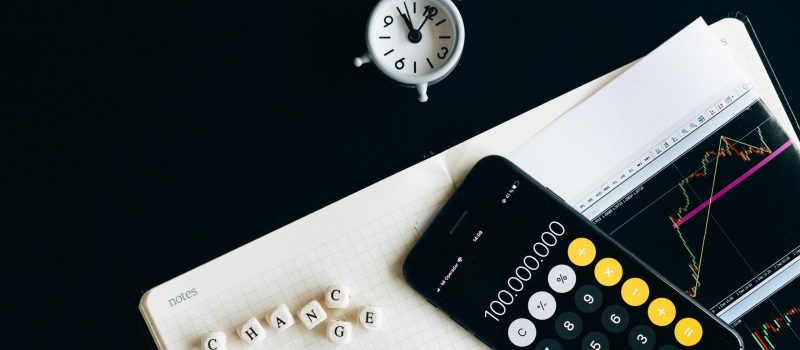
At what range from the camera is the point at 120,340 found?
73cm

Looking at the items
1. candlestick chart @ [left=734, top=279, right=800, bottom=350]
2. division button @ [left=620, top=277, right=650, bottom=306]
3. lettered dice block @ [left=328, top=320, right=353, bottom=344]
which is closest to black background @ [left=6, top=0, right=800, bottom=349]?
lettered dice block @ [left=328, top=320, right=353, bottom=344]

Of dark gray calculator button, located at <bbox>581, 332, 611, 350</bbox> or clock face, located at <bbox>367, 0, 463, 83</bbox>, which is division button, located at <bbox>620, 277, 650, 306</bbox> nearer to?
dark gray calculator button, located at <bbox>581, 332, 611, 350</bbox>

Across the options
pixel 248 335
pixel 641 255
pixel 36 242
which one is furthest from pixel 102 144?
pixel 641 255

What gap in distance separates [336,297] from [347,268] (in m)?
0.04

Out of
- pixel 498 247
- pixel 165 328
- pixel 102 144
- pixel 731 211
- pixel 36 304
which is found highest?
pixel 102 144

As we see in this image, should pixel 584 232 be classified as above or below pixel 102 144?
below

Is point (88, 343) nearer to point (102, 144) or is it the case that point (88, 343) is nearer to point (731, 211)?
point (102, 144)

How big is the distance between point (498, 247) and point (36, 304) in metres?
0.55

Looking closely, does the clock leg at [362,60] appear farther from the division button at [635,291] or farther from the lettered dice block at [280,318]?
the division button at [635,291]

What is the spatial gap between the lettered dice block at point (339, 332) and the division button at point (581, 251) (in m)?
0.27

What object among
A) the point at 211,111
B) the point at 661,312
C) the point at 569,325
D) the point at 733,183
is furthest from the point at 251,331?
the point at 733,183

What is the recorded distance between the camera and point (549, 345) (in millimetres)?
709

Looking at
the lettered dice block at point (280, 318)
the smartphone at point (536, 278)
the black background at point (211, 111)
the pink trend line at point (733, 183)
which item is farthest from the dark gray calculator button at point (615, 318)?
the lettered dice block at point (280, 318)

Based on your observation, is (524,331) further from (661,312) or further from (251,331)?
(251,331)
